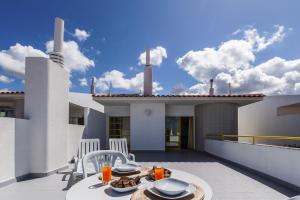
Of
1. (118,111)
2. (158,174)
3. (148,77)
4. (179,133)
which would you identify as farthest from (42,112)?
(179,133)

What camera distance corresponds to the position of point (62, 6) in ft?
26.6

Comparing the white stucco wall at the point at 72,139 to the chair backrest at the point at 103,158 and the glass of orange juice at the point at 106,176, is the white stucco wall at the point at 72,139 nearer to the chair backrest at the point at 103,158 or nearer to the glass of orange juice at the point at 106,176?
the chair backrest at the point at 103,158

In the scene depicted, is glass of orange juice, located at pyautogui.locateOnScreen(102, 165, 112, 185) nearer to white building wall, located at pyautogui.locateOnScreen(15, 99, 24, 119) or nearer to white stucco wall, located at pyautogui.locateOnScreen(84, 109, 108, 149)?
white stucco wall, located at pyautogui.locateOnScreen(84, 109, 108, 149)

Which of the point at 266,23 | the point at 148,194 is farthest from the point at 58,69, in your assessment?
the point at 266,23

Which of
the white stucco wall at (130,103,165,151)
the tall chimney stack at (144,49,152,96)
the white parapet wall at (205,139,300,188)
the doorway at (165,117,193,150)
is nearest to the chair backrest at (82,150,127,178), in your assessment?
the white parapet wall at (205,139,300,188)

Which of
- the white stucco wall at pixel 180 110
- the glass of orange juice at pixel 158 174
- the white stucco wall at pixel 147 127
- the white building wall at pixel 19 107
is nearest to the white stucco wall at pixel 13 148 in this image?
the glass of orange juice at pixel 158 174

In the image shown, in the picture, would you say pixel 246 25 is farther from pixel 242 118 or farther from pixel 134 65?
pixel 242 118

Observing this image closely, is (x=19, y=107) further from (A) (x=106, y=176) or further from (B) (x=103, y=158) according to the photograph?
(A) (x=106, y=176)

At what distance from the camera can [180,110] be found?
42.8 feet

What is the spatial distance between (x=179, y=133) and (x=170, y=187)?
1150 centimetres

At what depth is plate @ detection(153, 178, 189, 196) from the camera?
5.90 ft

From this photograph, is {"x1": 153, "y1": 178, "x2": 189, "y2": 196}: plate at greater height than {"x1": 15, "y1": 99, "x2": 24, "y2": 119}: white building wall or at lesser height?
lesser

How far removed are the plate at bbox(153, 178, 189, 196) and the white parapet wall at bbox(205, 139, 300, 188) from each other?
13.3 ft

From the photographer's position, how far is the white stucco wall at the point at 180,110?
1298 centimetres
